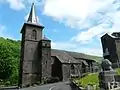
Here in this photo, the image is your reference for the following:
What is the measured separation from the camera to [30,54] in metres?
45.7

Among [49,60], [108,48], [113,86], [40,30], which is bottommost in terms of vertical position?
[113,86]

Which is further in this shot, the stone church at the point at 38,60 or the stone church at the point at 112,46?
the stone church at the point at 112,46

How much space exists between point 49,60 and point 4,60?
1401cm

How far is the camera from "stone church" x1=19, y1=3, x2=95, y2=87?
44.3 metres

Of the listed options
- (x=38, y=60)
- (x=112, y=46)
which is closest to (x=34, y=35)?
(x=38, y=60)

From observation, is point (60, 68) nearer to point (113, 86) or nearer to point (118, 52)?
point (118, 52)

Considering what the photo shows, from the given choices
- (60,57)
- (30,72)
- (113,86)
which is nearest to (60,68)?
(60,57)

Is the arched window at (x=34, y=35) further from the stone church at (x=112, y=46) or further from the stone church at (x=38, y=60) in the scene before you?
the stone church at (x=112, y=46)

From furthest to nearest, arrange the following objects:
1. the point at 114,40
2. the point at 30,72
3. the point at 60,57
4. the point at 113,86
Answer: the point at 60,57 → the point at 114,40 → the point at 30,72 → the point at 113,86

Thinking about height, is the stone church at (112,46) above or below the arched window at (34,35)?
below

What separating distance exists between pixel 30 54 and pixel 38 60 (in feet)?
8.14

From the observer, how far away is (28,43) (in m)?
46.1

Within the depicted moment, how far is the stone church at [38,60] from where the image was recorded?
145ft

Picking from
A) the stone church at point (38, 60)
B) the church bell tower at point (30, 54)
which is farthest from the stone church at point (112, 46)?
the church bell tower at point (30, 54)
